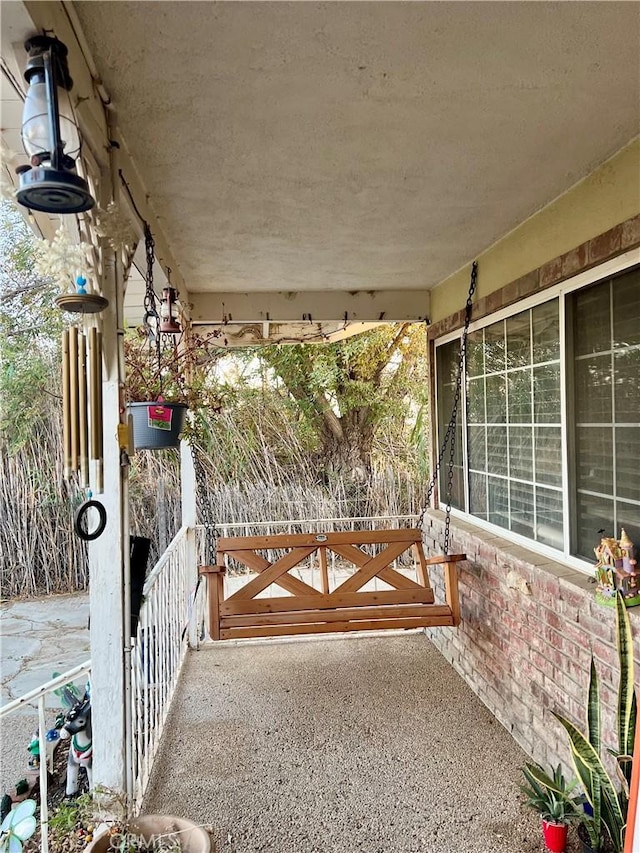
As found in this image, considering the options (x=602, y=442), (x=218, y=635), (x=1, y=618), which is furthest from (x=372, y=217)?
(x=1, y=618)

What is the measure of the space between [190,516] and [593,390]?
309 centimetres

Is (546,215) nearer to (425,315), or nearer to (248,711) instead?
(425,315)

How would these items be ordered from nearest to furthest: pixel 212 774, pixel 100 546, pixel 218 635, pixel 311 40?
pixel 311 40
pixel 100 546
pixel 212 774
pixel 218 635

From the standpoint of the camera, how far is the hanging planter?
82.4 inches

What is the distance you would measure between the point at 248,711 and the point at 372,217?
9.11ft

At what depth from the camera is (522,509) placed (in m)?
2.89

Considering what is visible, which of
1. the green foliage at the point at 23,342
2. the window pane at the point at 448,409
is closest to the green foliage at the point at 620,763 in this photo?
the window pane at the point at 448,409

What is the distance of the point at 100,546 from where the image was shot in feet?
5.65

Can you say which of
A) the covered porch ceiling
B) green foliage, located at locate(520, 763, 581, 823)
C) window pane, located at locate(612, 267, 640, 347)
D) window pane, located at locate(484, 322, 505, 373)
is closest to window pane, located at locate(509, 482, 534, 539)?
window pane, located at locate(484, 322, 505, 373)

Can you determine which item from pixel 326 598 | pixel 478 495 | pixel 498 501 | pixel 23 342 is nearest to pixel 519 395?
pixel 498 501

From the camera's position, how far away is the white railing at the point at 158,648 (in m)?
2.22

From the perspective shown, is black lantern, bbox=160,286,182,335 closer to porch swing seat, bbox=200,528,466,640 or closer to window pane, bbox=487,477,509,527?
porch swing seat, bbox=200,528,466,640

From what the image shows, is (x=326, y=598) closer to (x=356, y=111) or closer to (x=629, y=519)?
(x=629, y=519)

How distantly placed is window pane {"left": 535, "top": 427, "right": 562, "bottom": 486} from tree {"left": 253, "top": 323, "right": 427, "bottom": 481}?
4237mm
